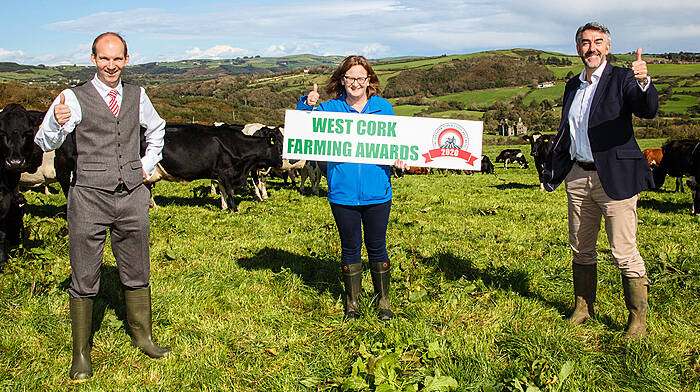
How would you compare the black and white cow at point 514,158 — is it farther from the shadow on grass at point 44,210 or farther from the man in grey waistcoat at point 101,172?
the man in grey waistcoat at point 101,172

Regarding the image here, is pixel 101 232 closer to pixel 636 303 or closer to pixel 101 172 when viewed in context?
pixel 101 172

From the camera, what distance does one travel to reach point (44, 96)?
31.4 meters

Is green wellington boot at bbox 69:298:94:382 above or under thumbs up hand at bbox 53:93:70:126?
under

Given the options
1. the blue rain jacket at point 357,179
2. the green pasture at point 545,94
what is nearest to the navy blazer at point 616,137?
the blue rain jacket at point 357,179

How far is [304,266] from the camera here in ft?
21.5

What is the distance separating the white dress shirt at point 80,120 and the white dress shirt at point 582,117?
3.81 m

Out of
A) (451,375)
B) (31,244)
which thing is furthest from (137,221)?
(31,244)

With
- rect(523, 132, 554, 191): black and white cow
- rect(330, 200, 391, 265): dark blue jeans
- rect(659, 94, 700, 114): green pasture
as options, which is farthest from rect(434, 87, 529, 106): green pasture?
rect(330, 200, 391, 265): dark blue jeans

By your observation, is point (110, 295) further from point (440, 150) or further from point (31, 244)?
point (440, 150)

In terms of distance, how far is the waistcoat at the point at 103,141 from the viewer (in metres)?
3.48

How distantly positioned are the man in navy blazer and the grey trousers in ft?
13.0

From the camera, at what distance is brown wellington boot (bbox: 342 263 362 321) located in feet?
15.4

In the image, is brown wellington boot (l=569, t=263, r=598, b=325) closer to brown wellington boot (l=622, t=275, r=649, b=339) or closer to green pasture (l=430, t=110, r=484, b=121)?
brown wellington boot (l=622, t=275, r=649, b=339)

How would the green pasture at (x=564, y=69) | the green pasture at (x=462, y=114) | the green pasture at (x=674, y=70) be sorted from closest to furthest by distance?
the green pasture at (x=462, y=114)
the green pasture at (x=674, y=70)
the green pasture at (x=564, y=69)
